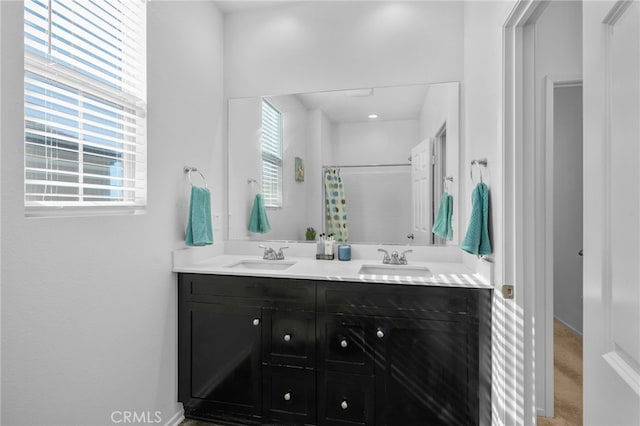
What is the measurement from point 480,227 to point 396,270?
0.67m

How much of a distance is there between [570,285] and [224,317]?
3.20m

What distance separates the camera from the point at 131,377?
171 centimetres

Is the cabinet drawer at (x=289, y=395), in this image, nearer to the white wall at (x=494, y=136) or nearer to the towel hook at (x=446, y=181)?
the white wall at (x=494, y=136)

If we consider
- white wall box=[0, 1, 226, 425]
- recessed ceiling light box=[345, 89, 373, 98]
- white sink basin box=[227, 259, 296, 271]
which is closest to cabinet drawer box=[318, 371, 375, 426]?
white sink basin box=[227, 259, 296, 271]

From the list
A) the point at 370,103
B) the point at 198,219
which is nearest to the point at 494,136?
the point at 370,103

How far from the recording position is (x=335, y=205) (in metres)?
2.49

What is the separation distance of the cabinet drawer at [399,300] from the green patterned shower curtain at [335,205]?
67 centimetres

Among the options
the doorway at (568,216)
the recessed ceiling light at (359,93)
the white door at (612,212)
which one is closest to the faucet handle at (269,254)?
the recessed ceiling light at (359,93)

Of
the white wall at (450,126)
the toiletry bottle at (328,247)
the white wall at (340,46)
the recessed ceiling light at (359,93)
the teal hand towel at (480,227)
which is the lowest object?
the toiletry bottle at (328,247)

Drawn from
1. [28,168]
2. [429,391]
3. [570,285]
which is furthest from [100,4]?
[570,285]

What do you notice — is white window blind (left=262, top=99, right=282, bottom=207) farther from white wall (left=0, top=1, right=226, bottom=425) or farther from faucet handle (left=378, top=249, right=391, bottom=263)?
faucet handle (left=378, top=249, right=391, bottom=263)

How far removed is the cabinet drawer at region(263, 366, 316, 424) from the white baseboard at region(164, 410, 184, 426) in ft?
1.82

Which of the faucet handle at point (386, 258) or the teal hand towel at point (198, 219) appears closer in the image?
the teal hand towel at point (198, 219)

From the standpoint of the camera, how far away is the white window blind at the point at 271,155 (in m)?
2.57
